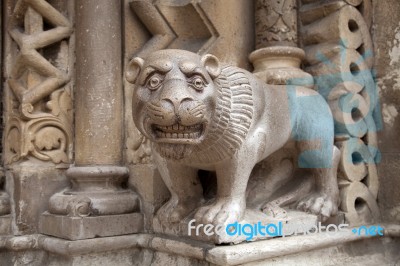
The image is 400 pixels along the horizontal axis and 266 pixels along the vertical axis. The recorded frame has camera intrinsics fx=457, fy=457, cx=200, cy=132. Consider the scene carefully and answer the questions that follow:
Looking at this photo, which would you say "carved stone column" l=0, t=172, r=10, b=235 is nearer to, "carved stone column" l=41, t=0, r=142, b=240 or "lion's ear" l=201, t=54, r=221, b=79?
"carved stone column" l=41, t=0, r=142, b=240

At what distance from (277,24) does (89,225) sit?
4.40 feet

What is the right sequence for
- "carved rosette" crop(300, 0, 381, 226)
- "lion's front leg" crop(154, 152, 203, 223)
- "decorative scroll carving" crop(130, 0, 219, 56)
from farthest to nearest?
"carved rosette" crop(300, 0, 381, 226), "decorative scroll carving" crop(130, 0, 219, 56), "lion's front leg" crop(154, 152, 203, 223)

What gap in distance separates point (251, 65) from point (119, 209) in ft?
3.29

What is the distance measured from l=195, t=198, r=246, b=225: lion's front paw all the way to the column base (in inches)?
15.4

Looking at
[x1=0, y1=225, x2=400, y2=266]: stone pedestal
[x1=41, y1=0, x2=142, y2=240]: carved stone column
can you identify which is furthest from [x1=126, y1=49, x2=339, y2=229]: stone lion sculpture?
[x1=41, y1=0, x2=142, y2=240]: carved stone column

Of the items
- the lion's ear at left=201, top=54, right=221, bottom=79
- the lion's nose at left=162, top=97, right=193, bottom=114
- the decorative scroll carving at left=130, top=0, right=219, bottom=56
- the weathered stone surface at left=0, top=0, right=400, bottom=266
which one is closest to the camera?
the lion's nose at left=162, top=97, right=193, bottom=114

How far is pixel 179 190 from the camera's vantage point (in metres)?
1.88

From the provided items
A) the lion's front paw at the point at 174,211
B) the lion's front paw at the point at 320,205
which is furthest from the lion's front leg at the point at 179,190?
the lion's front paw at the point at 320,205

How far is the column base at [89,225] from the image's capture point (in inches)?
74.3

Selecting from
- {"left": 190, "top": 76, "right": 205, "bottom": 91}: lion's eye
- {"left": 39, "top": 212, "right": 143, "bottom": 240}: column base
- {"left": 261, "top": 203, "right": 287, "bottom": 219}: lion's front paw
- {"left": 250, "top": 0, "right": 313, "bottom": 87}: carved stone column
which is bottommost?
{"left": 39, "top": 212, "right": 143, "bottom": 240}: column base

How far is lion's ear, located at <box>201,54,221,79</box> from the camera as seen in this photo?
163 cm

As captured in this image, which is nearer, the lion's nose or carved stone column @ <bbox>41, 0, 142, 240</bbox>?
the lion's nose

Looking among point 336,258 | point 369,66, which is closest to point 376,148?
point 369,66

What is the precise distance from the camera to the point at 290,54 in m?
2.26
